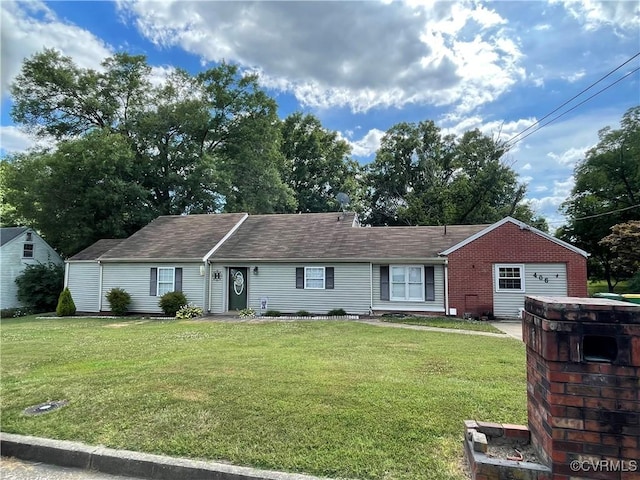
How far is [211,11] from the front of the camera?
10.5 meters

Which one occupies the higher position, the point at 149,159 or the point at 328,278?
the point at 149,159

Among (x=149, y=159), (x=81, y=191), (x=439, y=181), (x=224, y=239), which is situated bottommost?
(x=224, y=239)

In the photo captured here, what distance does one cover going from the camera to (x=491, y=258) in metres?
14.8

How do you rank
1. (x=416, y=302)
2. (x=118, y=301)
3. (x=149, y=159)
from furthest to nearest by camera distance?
(x=149, y=159)
(x=118, y=301)
(x=416, y=302)

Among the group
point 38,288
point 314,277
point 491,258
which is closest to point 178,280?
point 314,277

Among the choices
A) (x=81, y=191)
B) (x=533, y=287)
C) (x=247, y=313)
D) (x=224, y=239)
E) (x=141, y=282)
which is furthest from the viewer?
(x=81, y=191)

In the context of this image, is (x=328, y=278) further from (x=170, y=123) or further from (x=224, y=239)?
(x=170, y=123)

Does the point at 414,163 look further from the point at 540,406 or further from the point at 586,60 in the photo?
the point at 540,406

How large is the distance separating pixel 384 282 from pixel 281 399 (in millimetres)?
11879

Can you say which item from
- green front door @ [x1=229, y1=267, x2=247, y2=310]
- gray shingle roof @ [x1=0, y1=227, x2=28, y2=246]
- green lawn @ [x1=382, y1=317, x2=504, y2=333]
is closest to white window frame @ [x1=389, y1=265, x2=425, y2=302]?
green lawn @ [x1=382, y1=317, x2=504, y2=333]

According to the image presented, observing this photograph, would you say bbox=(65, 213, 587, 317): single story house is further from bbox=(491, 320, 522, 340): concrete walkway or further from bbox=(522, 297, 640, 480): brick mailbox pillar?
bbox=(522, 297, 640, 480): brick mailbox pillar

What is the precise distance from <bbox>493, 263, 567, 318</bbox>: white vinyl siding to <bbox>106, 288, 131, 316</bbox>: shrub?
52.6ft

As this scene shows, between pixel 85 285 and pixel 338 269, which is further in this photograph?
pixel 85 285

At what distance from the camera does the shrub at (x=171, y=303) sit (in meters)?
16.0
